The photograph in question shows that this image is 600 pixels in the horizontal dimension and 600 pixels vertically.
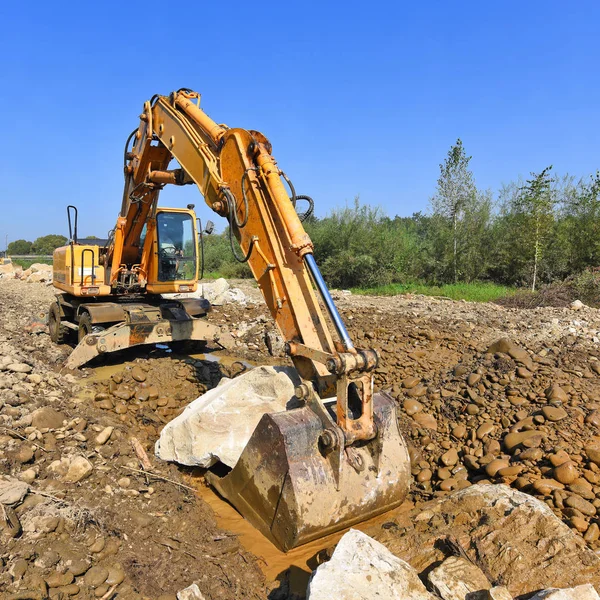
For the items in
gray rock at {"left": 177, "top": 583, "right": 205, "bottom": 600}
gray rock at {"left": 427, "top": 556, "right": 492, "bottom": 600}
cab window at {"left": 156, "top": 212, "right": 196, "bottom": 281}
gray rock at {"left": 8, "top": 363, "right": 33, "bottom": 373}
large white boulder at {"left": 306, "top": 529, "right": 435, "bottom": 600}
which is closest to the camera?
large white boulder at {"left": 306, "top": 529, "right": 435, "bottom": 600}

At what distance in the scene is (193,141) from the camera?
5.20 meters

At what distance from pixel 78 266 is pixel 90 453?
4.56 metres

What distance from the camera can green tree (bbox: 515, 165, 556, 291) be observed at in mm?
17516

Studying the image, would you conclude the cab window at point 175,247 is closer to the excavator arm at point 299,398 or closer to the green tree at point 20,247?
the excavator arm at point 299,398

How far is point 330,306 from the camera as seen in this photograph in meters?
3.67

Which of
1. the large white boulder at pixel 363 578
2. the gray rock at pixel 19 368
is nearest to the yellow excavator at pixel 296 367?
the large white boulder at pixel 363 578

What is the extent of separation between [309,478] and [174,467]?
5.35 feet

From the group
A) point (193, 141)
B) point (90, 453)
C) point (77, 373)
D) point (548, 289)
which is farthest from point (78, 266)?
point (548, 289)

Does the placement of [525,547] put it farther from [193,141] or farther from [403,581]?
[193,141]

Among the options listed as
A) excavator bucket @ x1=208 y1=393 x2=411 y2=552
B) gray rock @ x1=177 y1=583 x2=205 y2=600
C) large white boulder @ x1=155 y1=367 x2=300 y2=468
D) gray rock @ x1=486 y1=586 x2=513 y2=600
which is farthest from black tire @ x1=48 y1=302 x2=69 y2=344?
gray rock @ x1=486 y1=586 x2=513 y2=600

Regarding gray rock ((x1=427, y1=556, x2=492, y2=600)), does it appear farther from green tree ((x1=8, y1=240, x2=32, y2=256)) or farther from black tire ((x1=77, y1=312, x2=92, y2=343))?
green tree ((x1=8, y1=240, x2=32, y2=256))

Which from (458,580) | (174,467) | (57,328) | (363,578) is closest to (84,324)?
(57,328)

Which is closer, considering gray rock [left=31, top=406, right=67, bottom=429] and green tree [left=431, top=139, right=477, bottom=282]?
gray rock [left=31, top=406, right=67, bottom=429]

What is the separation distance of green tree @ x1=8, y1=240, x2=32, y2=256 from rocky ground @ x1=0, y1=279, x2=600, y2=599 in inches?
2388
